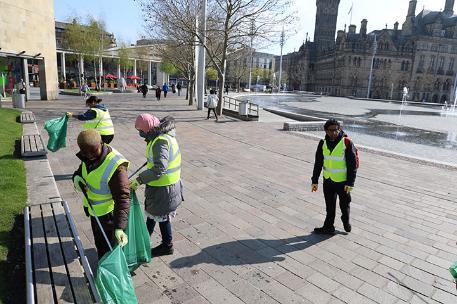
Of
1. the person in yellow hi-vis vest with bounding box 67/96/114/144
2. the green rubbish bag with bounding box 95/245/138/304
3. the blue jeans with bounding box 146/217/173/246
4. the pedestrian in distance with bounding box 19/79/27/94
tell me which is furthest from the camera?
the pedestrian in distance with bounding box 19/79/27/94

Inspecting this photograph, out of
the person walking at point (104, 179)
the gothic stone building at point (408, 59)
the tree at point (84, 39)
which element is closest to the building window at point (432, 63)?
the gothic stone building at point (408, 59)


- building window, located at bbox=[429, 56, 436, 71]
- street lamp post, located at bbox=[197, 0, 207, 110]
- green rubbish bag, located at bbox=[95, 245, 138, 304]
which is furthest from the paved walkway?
building window, located at bbox=[429, 56, 436, 71]

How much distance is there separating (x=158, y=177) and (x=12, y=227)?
240 cm

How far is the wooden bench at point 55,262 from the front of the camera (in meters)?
3.07

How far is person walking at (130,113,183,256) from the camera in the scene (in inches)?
149

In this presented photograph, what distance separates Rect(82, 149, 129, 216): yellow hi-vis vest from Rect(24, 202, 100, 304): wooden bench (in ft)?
1.94

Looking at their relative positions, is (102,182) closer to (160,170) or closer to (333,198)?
(160,170)

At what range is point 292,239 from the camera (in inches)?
201

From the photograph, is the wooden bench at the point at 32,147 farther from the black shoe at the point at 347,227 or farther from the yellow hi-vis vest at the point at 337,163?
the black shoe at the point at 347,227

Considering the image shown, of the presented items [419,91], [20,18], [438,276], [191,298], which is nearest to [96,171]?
[191,298]

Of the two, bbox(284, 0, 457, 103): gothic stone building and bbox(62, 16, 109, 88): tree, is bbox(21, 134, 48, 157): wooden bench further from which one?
bbox(284, 0, 457, 103): gothic stone building

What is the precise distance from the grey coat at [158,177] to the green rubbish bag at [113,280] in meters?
1.18

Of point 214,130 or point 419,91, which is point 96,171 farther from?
point 419,91

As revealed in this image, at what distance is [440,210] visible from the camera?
6605 mm
